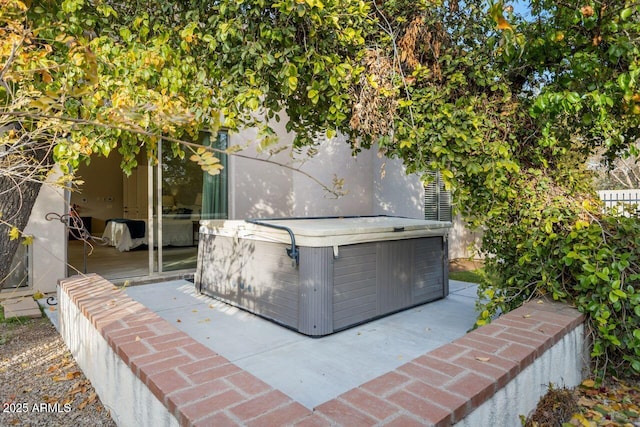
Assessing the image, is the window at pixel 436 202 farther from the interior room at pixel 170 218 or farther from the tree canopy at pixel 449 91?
the tree canopy at pixel 449 91

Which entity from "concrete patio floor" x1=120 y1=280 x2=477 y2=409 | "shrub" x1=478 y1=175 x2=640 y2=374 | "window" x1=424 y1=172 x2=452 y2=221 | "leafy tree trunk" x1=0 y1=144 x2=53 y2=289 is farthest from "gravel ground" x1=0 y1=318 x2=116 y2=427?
"window" x1=424 y1=172 x2=452 y2=221

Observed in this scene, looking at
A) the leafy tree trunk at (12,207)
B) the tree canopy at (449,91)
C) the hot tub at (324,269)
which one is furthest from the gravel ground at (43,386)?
the hot tub at (324,269)

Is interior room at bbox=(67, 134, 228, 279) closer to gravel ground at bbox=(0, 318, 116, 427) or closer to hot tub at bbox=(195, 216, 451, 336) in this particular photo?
hot tub at bbox=(195, 216, 451, 336)

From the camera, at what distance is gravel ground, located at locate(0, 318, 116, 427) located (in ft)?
7.94

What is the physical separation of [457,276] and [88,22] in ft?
20.6

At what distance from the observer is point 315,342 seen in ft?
11.5

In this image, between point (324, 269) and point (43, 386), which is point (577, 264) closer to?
point (324, 269)

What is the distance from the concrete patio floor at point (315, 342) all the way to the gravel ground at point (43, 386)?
0.98m

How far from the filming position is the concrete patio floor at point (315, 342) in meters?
2.80

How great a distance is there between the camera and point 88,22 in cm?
303

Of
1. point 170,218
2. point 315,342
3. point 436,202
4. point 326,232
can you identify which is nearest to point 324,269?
point 326,232

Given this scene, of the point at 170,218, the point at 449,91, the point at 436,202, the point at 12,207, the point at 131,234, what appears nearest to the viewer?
the point at 449,91

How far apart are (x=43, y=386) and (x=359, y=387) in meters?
2.52

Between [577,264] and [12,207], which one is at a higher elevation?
[12,207]
